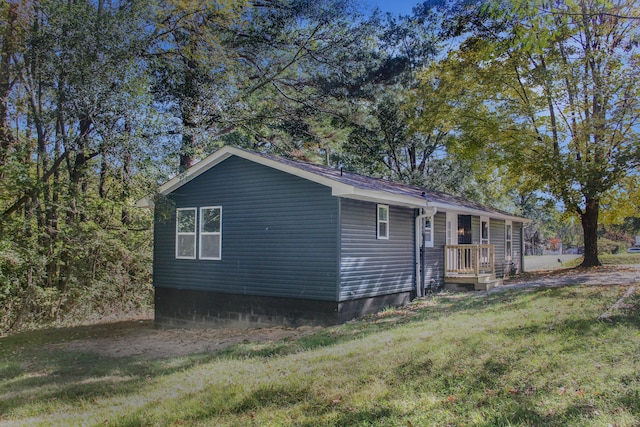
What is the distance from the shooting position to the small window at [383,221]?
36.2 ft

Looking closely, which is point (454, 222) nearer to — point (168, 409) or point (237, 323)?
point (237, 323)

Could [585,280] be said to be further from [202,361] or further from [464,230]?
[202,361]

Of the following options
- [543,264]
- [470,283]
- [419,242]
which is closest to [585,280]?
[470,283]

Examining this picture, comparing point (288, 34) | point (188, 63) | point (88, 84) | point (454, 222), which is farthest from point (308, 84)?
point (88, 84)

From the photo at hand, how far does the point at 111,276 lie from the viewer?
14.3 metres

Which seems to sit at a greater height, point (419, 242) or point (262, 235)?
point (262, 235)

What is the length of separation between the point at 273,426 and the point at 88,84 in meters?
9.07

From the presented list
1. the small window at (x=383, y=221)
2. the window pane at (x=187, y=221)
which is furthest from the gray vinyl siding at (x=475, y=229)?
the window pane at (x=187, y=221)

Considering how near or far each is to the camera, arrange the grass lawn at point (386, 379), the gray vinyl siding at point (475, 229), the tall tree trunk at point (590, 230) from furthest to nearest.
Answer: the tall tree trunk at point (590, 230)
the gray vinyl siding at point (475, 229)
the grass lawn at point (386, 379)

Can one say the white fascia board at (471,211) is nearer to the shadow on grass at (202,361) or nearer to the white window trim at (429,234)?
the white window trim at (429,234)

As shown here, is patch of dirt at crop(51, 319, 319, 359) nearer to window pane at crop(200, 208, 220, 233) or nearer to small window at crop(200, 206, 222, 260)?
small window at crop(200, 206, 222, 260)

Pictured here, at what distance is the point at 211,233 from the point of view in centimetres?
1175

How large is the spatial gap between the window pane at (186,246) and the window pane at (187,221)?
0.19 metres

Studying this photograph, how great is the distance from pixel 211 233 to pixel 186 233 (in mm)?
962
